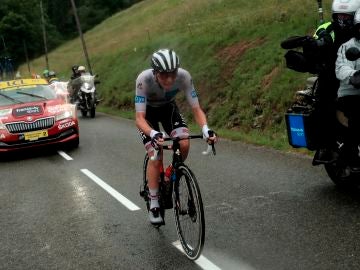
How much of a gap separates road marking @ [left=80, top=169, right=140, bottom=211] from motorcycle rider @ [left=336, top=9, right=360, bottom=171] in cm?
281

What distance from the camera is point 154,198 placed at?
5.68 metres

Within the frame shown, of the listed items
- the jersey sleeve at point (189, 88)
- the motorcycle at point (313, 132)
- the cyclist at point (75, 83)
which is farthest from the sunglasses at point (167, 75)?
the cyclist at point (75, 83)

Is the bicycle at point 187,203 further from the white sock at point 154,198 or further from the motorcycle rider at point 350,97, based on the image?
the motorcycle rider at point 350,97

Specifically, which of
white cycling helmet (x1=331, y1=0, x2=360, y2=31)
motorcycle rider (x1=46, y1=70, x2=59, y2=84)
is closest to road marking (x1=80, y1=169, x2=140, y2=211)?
white cycling helmet (x1=331, y1=0, x2=360, y2=31)

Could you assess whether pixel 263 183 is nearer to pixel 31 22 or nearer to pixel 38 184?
pixel 38 184

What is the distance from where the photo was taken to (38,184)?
9195 millimetres

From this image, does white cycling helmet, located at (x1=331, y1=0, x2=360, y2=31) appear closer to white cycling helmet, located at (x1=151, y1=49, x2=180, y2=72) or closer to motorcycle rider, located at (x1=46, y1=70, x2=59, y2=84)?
white cycling helmet, located at (x1=151, y1=49, x2=180, y2=72)

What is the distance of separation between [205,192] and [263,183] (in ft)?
2.82

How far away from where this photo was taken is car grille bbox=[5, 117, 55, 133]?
11812mm

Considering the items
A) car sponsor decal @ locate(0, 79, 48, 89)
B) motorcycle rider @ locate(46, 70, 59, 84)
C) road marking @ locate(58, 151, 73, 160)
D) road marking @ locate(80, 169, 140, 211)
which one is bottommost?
road marking @ locate(58, 151, 73, 160)

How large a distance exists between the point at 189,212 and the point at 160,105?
1.33 m

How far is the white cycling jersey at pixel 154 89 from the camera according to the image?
17.7 ft

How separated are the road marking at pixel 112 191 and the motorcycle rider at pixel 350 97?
2.81m

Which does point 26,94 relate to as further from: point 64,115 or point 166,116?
point 166,116
